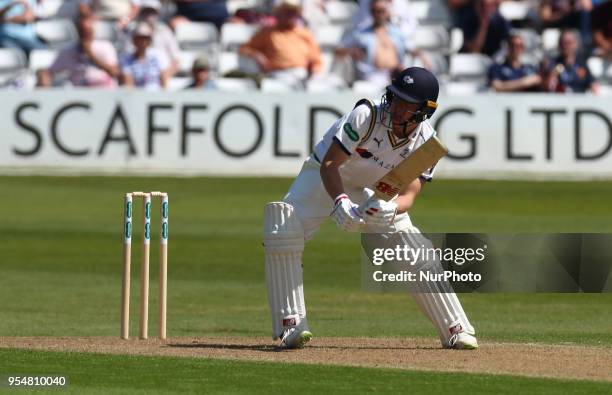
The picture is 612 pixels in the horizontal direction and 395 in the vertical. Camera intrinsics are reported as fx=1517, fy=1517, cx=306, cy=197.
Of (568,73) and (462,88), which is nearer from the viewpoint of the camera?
(568,73)

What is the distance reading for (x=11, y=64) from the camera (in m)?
20.7

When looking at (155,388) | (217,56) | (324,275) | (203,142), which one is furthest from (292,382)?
(217,56)

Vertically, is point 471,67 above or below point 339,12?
below

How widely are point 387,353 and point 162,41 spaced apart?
12700 mm

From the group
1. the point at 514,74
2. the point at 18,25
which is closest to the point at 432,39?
the point at 514,74

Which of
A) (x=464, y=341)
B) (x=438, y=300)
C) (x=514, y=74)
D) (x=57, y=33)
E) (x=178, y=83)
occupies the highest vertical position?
(x=57, y=33)

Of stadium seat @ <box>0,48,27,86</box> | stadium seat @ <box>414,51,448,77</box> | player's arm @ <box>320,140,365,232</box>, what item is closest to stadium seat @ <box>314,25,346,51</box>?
stadium seat @ <box>414,51,448,77</box>

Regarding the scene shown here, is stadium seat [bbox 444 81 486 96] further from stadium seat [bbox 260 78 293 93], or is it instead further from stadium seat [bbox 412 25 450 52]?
stadium seat [bbox 260 78 293 93]

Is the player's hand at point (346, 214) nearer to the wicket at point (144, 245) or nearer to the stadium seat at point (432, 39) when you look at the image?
the wicket at point (144, 245)

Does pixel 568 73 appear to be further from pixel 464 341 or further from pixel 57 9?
pixel 464 341

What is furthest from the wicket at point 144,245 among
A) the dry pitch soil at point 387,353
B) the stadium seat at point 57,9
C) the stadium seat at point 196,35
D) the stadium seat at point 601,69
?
the stadium seat at point 57,9

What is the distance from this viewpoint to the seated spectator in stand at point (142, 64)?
20.2 m

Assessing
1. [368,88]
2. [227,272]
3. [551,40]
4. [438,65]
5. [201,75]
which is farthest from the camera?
[551,40]

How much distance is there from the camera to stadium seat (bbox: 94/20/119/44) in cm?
2161
